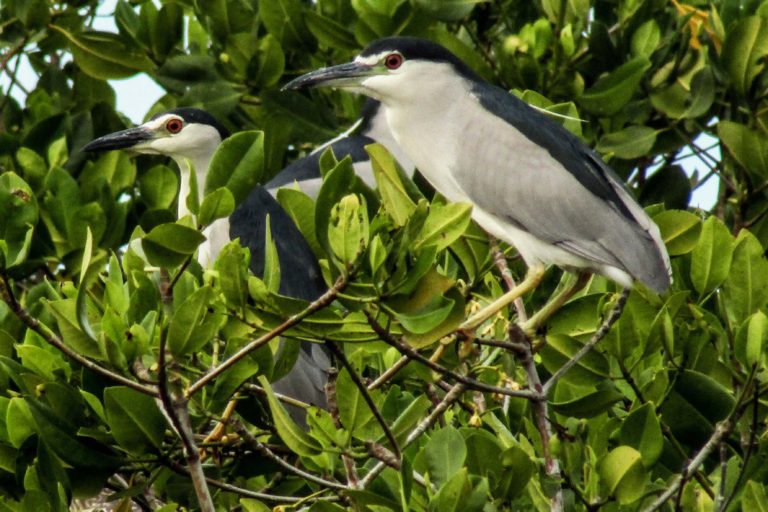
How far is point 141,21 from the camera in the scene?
4.59 m

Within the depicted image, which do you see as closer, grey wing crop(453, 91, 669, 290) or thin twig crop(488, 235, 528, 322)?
thin twig crop(488, 235, 528, 322)

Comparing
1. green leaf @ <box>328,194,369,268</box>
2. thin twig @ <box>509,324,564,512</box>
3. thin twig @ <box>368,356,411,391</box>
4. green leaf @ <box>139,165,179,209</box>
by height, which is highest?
green leaf @ <box>328,194,369,268</box>

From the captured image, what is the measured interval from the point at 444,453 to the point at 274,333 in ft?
1.24

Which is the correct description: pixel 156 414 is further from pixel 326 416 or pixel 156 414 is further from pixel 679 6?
pixel 679 6

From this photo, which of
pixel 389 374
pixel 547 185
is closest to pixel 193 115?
pixel 547 185

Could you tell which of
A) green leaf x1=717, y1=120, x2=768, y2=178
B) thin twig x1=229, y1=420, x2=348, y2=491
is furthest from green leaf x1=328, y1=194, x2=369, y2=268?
green leaf x1=717, y1=120, x2=768, y2=178

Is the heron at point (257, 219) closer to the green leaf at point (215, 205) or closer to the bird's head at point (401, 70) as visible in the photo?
the bird's head at point (401, 70)

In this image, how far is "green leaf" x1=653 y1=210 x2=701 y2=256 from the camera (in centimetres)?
304

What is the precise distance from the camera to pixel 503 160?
3.67 meters

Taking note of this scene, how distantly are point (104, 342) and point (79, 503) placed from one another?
1352mm

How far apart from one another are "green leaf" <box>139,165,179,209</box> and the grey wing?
1.07m

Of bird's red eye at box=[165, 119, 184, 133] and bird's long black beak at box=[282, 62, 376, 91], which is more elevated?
bird's long black beak at box=[282, 62, 376, 91]

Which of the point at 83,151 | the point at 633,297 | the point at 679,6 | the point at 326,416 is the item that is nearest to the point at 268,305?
the point at 326,416

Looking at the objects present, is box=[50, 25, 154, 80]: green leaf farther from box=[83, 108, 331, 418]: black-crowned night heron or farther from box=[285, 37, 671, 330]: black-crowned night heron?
box=[285, 37, 671, 330]: black-crowned night heron
